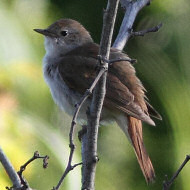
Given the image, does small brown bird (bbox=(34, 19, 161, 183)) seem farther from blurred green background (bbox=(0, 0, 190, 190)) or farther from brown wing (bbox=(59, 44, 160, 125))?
blurred green background (bbox=(0, 0, 190, 190))

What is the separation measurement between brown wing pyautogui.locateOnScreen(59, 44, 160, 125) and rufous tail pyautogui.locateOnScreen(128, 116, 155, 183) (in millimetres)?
77

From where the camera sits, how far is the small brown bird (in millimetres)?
3059

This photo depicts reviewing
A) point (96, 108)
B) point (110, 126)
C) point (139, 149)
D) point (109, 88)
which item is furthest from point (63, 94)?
point (110, 126)

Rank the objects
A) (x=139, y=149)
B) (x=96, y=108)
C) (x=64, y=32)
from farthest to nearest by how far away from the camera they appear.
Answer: (x=64, y=32), (x=139, y=149), (x=96, y=108)

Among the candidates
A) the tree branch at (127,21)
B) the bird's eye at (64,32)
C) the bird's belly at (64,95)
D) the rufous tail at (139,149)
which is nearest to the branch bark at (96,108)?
the rufous tail at (139,149)

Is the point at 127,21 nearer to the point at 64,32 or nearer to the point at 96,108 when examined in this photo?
the point at 64,32

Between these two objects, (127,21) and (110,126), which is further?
(110,126)

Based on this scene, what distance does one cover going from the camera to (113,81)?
10.3 ft

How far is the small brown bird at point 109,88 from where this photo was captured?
3.06 m

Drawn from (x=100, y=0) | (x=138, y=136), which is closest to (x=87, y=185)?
(x=138, y=136)

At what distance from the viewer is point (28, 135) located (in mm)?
3689

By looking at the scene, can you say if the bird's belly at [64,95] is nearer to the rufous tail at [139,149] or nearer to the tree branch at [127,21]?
the rufous tail at [139,149]

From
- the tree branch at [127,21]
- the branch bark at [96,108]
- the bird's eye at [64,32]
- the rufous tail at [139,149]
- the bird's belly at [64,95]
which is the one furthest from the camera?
the bird's eye at [64,32]

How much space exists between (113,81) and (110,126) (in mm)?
1238
